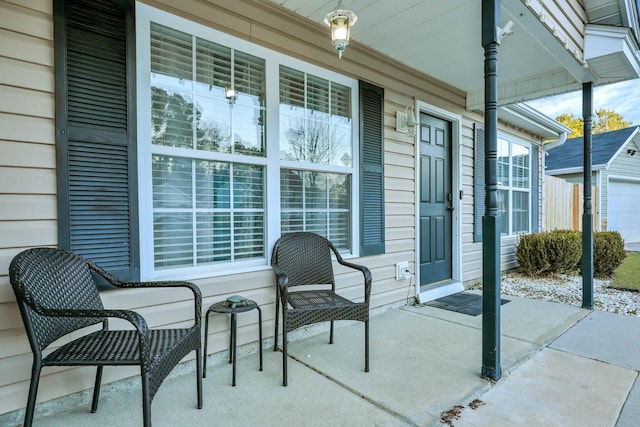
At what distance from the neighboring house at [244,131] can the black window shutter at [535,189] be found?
2.71m

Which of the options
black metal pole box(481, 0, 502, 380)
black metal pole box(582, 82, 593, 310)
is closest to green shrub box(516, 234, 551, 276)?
black metal pole box(582, 82, 593, 310)

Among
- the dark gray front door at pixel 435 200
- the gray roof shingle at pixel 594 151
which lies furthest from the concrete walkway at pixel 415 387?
the gray roof shingle at pixel 594 151

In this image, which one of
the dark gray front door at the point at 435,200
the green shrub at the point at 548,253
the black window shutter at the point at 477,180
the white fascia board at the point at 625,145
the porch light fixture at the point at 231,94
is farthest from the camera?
the white fascia board at the point at 625,145

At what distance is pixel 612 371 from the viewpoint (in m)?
2.19

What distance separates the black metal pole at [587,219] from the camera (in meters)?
3.55

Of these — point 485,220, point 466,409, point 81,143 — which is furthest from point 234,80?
point 466,409

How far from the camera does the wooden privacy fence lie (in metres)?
6.83

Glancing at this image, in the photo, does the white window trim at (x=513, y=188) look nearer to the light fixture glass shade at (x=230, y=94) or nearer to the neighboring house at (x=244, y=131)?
the neighboring house at (x=244, y=131)

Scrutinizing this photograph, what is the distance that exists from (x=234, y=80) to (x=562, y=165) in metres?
11.8

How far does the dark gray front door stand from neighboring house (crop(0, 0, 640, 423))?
2 cm

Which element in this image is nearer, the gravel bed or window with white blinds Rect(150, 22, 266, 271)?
window with white blinds Rect(150, 22, 266, 271)

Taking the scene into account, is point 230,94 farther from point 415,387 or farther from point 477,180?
point 477,180

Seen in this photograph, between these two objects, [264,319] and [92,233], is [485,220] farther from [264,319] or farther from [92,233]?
[92,233]

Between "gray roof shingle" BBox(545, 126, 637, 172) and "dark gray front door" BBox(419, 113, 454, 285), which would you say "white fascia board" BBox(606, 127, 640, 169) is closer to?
"gray roof shingle" BBox(545, 126, 637, 172)
